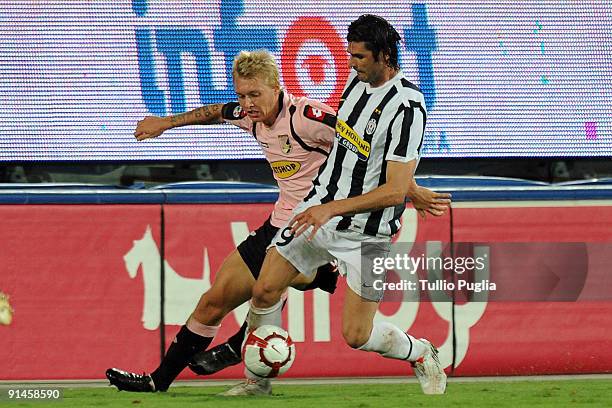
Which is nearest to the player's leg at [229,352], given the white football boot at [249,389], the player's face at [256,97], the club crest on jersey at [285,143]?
the white football boot at [249,389]

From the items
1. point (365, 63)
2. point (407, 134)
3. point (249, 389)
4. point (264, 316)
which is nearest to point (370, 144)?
point (407, 134)

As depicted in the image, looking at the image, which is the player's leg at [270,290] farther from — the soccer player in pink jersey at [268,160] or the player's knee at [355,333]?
the player's knee at [355,333]

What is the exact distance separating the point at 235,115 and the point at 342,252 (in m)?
0.98

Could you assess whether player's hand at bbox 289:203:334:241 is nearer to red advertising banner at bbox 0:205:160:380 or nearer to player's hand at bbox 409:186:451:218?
player's hand at bbox 409:186:451:218

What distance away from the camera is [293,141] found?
22.1 feet

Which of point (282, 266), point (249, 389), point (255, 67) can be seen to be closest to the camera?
point (282, 266)

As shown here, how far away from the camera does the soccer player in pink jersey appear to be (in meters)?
6.61

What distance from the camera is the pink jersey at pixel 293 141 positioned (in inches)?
263

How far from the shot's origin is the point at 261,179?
9.73 m

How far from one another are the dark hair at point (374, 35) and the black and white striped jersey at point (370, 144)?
0.22 meters

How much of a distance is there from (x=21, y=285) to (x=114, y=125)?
1690mm

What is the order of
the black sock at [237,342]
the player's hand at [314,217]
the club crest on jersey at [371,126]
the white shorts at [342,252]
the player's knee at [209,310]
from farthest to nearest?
the black sock at [237,342], the player's knee at [209,310], the white shorts at [342,252], the club crest on jersey at [371,126], the player's hand at [314,217]

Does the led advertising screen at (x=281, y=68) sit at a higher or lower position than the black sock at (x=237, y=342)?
higher

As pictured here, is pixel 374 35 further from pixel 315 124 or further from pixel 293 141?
pixel 293 141
